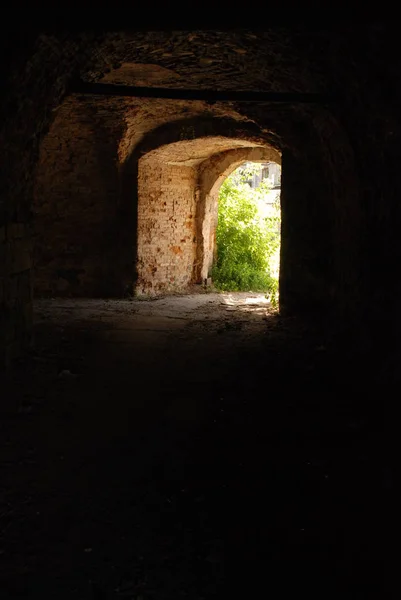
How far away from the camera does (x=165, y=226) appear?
1202 centimetres

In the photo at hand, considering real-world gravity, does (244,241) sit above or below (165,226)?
below

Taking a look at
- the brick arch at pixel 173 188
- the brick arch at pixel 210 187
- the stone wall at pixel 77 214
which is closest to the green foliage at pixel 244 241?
the brick arch at pixel 210 187

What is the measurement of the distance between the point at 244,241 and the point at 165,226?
122 inches

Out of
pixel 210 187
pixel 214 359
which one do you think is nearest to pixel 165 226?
pixel 210 187

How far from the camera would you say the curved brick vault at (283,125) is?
14.9ft

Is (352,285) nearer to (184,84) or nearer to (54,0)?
(184,84)

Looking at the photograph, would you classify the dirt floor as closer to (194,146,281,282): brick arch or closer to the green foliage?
(194,146,281,282): brick arch

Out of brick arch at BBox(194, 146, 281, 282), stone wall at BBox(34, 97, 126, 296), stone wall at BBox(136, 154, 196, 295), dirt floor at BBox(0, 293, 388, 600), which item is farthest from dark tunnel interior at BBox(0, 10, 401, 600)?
brick arch at BBox(194, 146, 281, 282)

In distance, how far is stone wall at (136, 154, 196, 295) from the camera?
37.2 ft

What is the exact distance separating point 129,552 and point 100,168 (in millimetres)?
9156

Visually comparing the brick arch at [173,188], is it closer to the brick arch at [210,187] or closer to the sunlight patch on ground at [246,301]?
the brick arch at [210,187]

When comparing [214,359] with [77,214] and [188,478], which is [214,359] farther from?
[77,214]

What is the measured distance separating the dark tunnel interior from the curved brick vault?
0.03 m

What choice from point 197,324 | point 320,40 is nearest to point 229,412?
point 320,40
